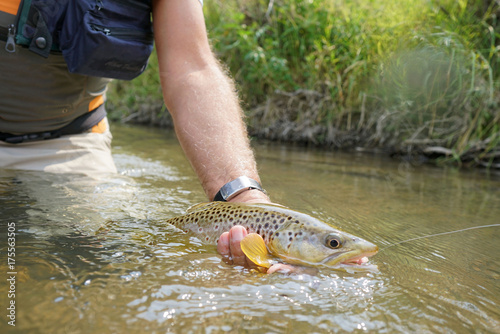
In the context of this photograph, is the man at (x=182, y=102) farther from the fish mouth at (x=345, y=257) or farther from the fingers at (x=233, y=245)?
the fish mouth at (x=345, y=257)

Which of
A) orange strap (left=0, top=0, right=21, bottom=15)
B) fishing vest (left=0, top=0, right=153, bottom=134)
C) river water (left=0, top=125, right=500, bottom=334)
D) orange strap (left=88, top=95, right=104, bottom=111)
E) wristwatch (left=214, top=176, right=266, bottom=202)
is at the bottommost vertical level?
river water (left=0, top=125, right=500, bottom=334)

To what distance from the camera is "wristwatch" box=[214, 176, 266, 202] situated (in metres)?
2.14

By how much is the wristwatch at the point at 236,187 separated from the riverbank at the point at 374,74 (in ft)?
12.7

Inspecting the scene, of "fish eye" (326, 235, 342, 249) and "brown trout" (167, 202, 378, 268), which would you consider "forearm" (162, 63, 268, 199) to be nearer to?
"brown trout" (167, 202, 378, 268)

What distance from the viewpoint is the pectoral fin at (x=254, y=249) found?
166cm

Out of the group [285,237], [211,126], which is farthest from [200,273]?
[211,126]

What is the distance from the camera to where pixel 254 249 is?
168 cm

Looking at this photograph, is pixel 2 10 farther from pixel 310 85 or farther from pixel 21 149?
pixel 310 85

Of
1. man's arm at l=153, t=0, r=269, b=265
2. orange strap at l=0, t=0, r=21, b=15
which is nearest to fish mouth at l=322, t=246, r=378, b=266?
man's arm at l=153, t=0, r=269, b=265

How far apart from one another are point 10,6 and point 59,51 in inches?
13.8

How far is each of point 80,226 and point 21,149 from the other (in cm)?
132

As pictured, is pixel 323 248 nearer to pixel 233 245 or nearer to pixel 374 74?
pixel 233 245

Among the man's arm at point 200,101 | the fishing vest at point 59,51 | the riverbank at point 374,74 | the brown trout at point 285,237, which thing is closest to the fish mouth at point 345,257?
the brown trout at point 285,237

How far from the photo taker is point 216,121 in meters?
2.40
